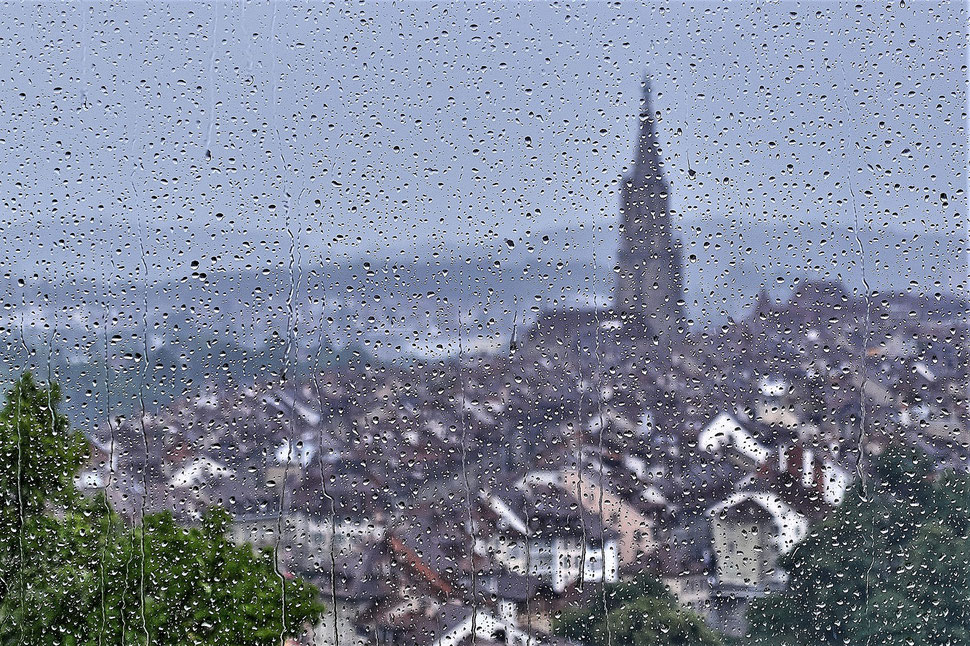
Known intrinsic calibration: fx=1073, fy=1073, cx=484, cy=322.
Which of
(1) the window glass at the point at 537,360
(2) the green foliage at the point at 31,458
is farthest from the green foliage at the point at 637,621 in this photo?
(2) the green foliage at the point at 31,458

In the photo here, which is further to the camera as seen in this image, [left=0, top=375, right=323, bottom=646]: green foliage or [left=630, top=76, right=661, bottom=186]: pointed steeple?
[left=0, top=375, right=323, bottom=646]: green foliage

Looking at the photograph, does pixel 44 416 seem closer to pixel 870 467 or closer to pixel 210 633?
pixel 210 633

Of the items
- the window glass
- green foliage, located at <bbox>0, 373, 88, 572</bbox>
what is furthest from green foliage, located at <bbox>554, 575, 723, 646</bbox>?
green foliage, located at <bbox>0, 373, 88, 572</bbox>

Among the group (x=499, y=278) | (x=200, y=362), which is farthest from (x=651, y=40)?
(x=200, y=362)

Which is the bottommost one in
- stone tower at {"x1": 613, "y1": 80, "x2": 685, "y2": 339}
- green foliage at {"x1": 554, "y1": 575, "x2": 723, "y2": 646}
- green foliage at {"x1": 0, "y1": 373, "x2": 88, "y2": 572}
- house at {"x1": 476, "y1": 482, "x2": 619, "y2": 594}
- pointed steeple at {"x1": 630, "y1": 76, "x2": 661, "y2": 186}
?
green foliage at {"x1": 554, "y1": 575, "x2": 723, "y2": 646}

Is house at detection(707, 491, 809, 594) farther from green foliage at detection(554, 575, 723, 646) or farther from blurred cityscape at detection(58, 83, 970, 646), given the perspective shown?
green foliage at detection(554, 575, 723, 646)

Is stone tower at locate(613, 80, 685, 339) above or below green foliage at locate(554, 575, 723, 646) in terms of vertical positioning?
above
